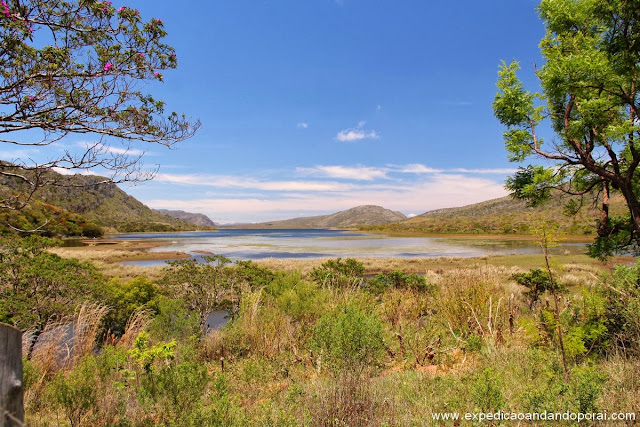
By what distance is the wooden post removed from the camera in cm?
129

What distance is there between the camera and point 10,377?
133 centimetres

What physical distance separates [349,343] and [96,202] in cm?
12878

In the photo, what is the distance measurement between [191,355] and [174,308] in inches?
108

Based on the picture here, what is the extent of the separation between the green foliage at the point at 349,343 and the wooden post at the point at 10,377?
3565mm

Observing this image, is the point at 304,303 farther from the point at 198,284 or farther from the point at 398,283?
the point at 398,283

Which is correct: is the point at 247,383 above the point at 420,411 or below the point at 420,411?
below

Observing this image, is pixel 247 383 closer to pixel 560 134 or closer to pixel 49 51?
pixel 49 51

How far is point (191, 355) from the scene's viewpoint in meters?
5.56

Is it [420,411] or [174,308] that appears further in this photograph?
[174,308]

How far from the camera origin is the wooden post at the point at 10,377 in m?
1.29

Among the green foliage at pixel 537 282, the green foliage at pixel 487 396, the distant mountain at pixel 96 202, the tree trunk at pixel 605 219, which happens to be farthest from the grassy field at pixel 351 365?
the green foliage at pixel 537 282

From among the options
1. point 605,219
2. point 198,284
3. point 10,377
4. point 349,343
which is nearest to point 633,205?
point 605,219

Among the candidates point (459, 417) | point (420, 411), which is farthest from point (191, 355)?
point (459, 417)

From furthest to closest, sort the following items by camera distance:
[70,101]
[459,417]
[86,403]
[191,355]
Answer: [191,355] → [70,101] → [86,403] → [459,417]
